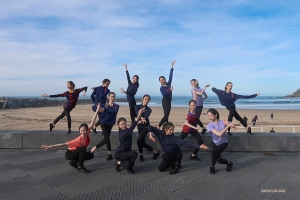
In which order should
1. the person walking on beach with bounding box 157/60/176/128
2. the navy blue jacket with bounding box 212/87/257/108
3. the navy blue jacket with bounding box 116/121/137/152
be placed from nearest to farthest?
the navy blue jacket with bounding box 116/121/137/152 < the navy blue jacket with bounding box 212/87/257/108 < the person walking on beach with bounding box 157/60/176/128

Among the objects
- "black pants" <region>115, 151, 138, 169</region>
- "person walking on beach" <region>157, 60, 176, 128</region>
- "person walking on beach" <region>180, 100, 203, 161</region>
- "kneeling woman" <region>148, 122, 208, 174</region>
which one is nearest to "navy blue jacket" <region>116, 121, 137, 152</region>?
"black pants" <region>115, 151, 138, 169</region>

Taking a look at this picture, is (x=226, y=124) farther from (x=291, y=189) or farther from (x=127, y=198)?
(x=127, y=198)

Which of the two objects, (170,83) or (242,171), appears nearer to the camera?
(242,171)

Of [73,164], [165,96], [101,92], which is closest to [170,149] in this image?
[73,164]

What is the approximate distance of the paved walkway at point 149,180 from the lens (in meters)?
3.91

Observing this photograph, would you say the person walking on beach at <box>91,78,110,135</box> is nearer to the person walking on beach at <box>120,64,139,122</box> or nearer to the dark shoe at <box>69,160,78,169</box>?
the person walking on beach at <box>120,64,139,122</box>

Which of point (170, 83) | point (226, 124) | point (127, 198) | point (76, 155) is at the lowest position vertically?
point (127, 198)

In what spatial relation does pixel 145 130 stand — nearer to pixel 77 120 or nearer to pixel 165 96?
pixel 165 96

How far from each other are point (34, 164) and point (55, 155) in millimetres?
811

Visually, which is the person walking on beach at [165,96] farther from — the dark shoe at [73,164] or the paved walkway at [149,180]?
the dark shoe at [73,164]

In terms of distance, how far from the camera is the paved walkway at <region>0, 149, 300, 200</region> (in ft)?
12.8

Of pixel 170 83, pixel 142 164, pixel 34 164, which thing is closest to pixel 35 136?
pixel 34 164

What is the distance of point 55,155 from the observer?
6328 millimetres

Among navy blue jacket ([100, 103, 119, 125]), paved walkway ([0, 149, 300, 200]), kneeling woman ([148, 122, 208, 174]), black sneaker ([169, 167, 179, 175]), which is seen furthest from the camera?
navy blue jacket ([100, 103, 119, 125])
